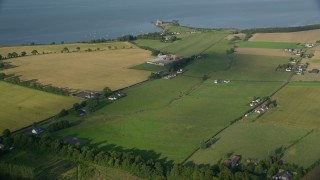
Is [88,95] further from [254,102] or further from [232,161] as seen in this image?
[232,161]

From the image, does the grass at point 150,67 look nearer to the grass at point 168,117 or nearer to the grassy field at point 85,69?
the grassy field at point 85,69

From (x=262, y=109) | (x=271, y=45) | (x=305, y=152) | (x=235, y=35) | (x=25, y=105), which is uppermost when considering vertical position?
(x=235, y=35)

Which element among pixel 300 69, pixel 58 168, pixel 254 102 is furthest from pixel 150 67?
pixel 58 168

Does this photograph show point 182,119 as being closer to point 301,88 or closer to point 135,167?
point 135,167

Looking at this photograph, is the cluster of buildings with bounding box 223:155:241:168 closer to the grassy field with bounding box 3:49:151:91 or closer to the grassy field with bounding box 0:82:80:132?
the grassy field with bounding box 0:82:80:132

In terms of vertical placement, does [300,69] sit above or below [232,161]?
above

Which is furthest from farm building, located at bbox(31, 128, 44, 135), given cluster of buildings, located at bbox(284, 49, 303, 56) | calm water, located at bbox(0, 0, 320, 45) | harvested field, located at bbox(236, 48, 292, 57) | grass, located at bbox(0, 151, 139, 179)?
calm water, located at bbox(0, 0, 320, 45)

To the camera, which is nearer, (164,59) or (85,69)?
(85,69)

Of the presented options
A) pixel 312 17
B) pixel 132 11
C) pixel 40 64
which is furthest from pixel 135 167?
pixel 132 11
